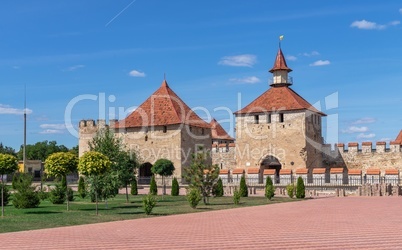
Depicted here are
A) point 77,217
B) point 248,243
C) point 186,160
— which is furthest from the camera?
point 186,160

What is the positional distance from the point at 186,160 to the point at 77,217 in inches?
997

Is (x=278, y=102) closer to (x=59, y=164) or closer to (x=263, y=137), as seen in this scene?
(x=263, y=137)

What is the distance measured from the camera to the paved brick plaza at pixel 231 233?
11102 millimetres

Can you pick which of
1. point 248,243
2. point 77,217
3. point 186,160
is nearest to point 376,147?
point 186,160

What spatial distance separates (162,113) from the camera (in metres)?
43.6

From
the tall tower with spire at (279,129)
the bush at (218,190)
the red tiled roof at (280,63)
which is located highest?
the red tiled roof at (280,63)

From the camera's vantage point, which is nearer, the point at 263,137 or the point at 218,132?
the point at 263,137

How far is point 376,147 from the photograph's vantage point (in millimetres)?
40625

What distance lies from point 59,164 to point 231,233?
1041 cm

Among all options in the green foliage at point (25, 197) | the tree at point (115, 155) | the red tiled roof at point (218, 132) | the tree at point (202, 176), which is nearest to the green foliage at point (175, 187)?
the tree at point (115, 155)

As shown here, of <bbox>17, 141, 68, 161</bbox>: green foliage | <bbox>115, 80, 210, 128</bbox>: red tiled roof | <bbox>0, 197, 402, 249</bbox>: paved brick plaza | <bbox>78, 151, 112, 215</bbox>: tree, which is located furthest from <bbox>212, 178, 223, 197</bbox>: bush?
<bbox>17, 141, 68, 161</bbox>: green foliage

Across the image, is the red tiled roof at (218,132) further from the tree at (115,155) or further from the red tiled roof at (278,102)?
the tree at (115,155)

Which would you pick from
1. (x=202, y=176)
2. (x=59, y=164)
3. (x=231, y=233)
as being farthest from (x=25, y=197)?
(x=231, y=233)

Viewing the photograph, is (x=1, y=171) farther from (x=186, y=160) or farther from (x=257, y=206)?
(x=186, y=160)
